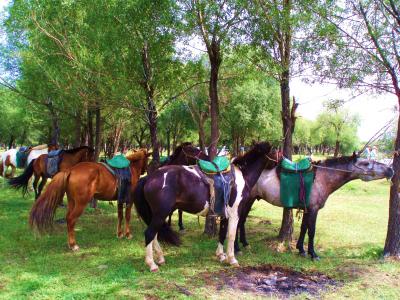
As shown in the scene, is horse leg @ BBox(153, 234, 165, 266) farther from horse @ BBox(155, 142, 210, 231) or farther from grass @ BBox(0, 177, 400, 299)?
horse @ BBox(155, 142, 210, 231)

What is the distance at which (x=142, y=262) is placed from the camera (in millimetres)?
6348

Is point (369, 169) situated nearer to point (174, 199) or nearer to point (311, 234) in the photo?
point (311, 234)

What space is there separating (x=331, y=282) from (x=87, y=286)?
3558 mm

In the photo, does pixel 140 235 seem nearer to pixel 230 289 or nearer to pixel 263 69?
pixel 230 289

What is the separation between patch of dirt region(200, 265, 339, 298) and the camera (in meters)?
5.07

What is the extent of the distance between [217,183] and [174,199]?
2.67 feet

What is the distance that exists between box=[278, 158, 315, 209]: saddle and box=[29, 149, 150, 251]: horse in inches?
134

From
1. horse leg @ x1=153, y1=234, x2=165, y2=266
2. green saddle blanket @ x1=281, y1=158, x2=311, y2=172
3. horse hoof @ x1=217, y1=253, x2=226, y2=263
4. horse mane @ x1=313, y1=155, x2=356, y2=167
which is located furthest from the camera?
horse mane @ x1=313, y1=155, x2=356, y2=167

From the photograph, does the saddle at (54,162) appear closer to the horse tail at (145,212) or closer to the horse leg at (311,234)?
the horse tail at (145,212)

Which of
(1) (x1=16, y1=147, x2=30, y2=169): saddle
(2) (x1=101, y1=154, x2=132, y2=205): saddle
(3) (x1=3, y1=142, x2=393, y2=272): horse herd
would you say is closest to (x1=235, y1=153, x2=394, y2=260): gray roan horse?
(3) (x1=3, y1=142, x2=393, y2=272): horse herd

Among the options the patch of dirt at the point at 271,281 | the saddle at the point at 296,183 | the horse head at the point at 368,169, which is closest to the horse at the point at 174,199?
the patch of dirt at the point at 271,281

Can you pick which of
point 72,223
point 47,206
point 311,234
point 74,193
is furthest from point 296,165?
point 47,206

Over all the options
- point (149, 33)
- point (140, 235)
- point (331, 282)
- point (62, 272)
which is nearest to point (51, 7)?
point (149, 33)

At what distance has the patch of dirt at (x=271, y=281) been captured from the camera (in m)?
5.07
